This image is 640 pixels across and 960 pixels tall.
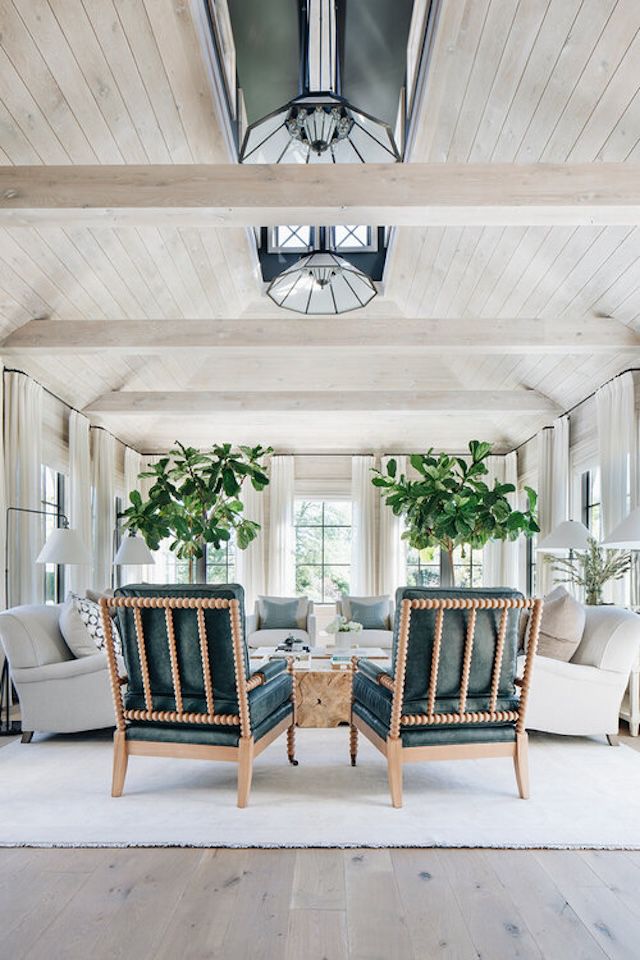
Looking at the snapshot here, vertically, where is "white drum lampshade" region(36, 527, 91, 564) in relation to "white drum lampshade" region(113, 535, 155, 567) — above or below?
above

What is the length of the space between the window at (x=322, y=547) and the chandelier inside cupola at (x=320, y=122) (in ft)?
22.9

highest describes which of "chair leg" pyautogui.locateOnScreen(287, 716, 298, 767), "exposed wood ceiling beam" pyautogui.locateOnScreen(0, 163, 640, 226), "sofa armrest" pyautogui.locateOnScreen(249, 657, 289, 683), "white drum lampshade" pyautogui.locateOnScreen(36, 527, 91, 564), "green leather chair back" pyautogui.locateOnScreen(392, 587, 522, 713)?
"exposed wood ceiling beam" pyautogui.locateOnScreen(0, 163, 640, 226)

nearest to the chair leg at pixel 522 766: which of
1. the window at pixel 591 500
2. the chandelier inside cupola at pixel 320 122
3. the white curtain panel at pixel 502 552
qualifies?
the chandelier inside cupola at pixel 320 122

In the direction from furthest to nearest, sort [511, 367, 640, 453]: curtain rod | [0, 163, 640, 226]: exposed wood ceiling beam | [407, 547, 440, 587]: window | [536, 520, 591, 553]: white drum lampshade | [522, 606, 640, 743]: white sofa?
[407, 547, 440, 587]: window < [536, 520, 591, 553]: white drum lampshade < [511, 367, 640, 453]: curtain rod < [522, 606, 640, 743]: white sofa < [0, 163, 640, 226]: exposed wood ceiling beam

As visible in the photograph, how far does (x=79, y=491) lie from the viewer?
7.82 m

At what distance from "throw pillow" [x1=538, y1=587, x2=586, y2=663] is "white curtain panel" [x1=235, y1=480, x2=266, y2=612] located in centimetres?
633

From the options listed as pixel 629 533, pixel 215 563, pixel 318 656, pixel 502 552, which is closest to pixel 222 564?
pixel 215 563

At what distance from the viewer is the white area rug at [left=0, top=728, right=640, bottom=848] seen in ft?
9.88

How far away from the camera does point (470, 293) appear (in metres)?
7.18

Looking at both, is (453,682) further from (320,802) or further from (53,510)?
(53,510)

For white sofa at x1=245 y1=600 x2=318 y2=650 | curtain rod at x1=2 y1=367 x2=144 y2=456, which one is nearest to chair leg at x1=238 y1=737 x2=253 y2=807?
curtain rod at x1=2 y1=367 x2=144 y2=456

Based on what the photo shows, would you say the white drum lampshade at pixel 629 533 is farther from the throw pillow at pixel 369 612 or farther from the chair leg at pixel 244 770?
the throw pillow at pixel 369 612

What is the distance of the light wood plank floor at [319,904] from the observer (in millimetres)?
2152

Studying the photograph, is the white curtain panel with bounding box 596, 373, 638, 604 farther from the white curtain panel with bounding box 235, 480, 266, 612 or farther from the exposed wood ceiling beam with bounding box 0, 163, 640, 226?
the white curtain panel with bounding box 235, 480, 266, 612
